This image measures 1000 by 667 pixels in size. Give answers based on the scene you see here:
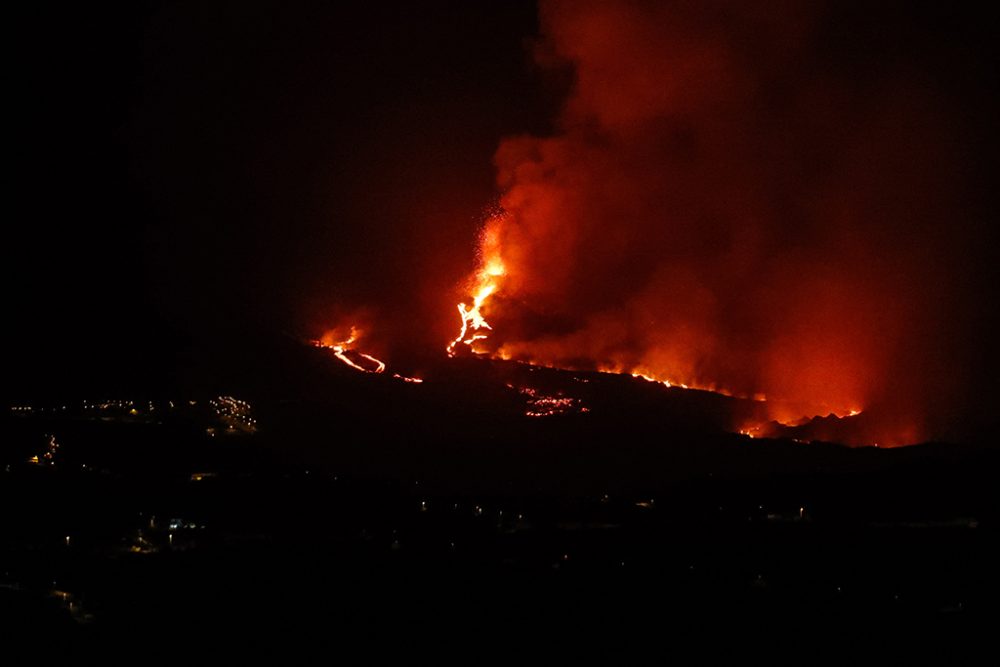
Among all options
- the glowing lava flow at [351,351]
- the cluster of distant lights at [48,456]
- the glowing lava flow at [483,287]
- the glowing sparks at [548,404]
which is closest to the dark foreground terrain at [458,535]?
the cluster of distant lights at [48,456]

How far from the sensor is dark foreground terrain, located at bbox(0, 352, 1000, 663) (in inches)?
507

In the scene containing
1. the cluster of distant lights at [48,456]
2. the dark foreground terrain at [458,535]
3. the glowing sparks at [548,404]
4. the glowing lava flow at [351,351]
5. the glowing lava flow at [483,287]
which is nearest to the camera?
the dark foreground terrain at [458,535]

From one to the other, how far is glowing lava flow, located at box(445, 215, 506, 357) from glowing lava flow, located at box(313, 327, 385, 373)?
8.11ft

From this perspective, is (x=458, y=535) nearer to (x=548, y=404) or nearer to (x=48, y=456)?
(x=48, y=456)

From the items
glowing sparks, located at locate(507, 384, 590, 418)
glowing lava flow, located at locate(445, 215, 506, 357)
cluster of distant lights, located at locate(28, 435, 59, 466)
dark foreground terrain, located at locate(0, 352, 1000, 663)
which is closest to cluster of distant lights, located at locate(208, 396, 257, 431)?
dark foreground terrain, located at locate(0, 352, 1000, 663)

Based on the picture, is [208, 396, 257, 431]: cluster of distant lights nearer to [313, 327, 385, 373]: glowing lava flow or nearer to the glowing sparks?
[313, 327, 385, 373]: glowing lava flow

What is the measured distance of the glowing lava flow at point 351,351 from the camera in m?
31.0

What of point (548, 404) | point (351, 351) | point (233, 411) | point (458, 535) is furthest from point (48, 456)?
point (351, 351)

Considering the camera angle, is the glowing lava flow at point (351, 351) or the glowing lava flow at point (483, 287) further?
the glowing lava flow at point (483, 287)

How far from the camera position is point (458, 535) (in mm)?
17031

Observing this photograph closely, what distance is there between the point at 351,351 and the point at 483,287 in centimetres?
634

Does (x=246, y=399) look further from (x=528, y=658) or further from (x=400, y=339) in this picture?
(x=528, y=658)

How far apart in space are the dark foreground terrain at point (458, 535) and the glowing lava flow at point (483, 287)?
7698 millimetres

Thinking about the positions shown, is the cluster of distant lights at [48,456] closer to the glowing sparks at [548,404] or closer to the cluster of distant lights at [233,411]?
the cluster of distant lights at [233,411]
